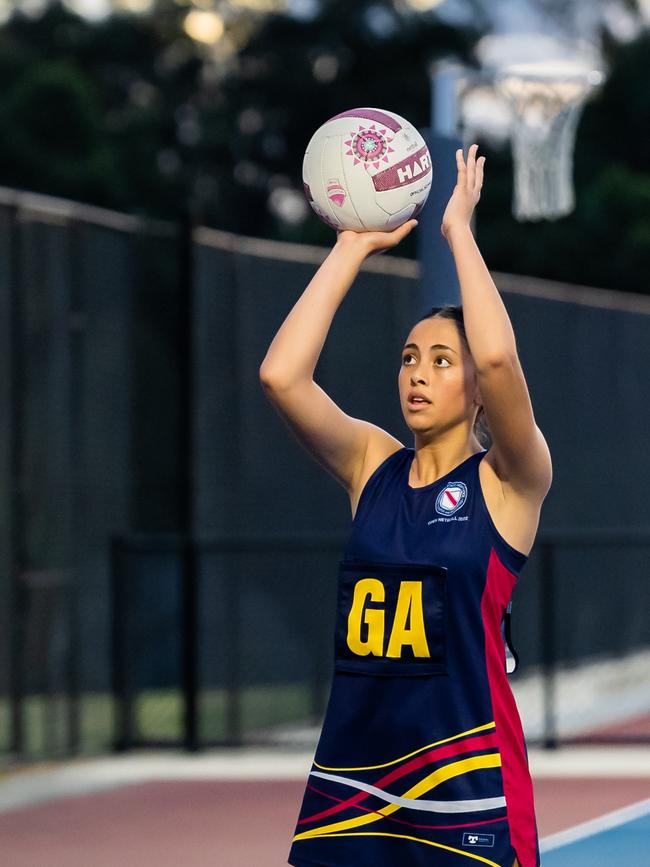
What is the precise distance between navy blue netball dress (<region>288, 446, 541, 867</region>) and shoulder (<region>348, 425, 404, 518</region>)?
0.82 ft

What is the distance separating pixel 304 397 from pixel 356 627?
1.77 ft

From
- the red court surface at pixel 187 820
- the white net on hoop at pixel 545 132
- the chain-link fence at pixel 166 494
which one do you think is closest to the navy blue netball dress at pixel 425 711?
the red court surface at pixel 187 820

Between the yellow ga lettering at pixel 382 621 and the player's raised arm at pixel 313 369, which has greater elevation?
the player's raised arm at pixel 313 369

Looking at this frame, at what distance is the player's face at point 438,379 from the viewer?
14.5 ft

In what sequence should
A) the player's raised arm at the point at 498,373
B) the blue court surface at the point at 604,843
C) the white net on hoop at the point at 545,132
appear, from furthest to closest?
the white net on hoop at the point at 545,132
the blue court surface at the point at 604,843
the player's raised arm at the point at 498,373

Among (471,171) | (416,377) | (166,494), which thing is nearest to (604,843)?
(416,377)

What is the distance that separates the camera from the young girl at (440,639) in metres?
4.25

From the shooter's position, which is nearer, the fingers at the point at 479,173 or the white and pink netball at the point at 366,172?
the fingers at the point at 479,173

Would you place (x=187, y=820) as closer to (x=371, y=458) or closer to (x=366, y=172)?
(x=371, y=458)

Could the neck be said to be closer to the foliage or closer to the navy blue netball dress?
the navy blue netball dress

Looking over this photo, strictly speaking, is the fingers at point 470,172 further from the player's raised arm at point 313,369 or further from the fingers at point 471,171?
the player's raised arm at point 313,369

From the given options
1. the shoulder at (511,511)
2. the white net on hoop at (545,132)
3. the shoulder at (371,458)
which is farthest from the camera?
the white net on hoop at (545,132)

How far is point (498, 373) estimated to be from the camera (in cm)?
422

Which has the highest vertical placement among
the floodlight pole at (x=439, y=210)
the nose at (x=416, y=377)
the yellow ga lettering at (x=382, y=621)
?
the floodlight pole at (x=439, y=210)
